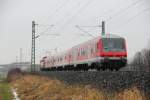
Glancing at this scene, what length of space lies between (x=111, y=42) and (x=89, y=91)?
12.9 metres

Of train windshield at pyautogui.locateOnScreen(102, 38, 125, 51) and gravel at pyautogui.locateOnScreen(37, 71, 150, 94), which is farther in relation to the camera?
train windshield at pyautogui.locateOnScreen(102, 38, 125, 51)

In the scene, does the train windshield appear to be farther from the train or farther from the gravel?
the gravel

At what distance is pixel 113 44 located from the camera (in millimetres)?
31828

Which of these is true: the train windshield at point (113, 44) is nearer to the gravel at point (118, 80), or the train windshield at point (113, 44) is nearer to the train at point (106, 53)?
the train at point (106, 53)

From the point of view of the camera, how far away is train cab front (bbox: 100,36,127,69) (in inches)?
1212

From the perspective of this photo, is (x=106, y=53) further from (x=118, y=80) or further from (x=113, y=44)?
(x=118, y=80)

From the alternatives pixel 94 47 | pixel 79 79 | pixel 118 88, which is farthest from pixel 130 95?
pixel 94 47

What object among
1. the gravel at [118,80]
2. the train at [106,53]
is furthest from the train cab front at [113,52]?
the gravel at [118,80]

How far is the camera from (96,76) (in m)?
22.2

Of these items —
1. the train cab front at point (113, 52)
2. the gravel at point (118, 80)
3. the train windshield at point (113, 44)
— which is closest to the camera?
the gravel at point (118, 80)

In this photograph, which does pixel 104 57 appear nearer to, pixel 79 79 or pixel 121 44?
pixel 121 44

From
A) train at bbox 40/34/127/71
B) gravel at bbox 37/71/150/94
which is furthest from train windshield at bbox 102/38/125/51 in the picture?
gravel at bbox 37/71/150/94

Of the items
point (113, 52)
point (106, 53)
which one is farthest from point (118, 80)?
point (113, 52)

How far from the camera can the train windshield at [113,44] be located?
104ft
